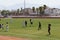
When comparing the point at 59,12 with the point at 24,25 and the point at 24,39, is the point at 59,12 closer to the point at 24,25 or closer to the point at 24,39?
the point at 24,25

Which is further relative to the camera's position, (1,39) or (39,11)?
(39,11)

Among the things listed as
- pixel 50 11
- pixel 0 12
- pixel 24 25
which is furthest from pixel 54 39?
pixel 0 12

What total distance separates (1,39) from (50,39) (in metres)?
5.39

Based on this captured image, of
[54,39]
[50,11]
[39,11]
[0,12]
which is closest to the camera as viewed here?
[54,39]

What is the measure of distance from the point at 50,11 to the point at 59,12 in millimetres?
9291

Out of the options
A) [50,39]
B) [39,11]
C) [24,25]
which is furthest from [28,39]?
[39,11]

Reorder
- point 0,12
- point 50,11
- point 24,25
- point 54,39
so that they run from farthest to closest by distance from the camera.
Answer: point 0,12, point 50,11, point 24,25, point 54,39

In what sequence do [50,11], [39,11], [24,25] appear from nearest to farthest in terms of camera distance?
1. [24,25]
2. [39,11]
3. [50,11]

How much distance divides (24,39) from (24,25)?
55.0ft

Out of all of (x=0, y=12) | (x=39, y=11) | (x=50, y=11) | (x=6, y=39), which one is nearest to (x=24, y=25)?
(x=6, y=39)

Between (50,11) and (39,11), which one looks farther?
(50,11)

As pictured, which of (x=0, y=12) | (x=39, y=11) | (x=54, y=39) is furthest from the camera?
(x=0, y=12)

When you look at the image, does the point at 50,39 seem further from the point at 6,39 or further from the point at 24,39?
the point at 6,39

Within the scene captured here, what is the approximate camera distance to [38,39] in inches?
943
